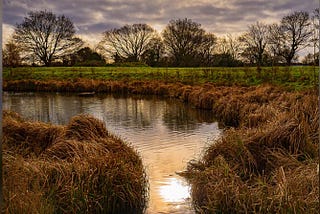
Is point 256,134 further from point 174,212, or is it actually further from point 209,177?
point 174,212

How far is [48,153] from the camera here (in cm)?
670

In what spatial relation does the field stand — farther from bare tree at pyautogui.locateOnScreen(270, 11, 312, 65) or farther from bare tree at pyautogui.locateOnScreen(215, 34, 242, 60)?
bare tree at pyautogui.locateOnScreen(215, 34, 242, 60)

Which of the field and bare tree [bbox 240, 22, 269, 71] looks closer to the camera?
the field

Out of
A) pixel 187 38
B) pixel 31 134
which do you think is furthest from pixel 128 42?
pixel 31 134

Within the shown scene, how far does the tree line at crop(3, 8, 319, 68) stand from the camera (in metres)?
22.0

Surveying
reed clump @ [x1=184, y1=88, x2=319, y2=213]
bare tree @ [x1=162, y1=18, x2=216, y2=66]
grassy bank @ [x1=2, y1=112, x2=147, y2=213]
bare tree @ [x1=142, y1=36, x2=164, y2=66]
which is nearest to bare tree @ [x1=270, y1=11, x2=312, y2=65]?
bare tree @ [x1=162, y1=18, x2=216, y2=66]

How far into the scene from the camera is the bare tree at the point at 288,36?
18.4 metres

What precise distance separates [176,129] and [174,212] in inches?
271

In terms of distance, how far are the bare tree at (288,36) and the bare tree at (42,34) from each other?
36.1 feet

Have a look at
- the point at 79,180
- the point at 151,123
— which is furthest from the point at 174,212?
the point at 151,123

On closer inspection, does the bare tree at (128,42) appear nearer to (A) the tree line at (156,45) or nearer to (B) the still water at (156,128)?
(A) the tree line at (156,45)

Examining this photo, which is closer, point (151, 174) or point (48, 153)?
point (48, 153)

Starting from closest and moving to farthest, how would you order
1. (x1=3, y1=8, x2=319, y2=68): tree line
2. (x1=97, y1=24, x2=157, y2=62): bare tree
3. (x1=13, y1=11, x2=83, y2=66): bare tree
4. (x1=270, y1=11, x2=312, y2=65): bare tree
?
(x1=270, y1=11, x2=312, y2=65): bare tree → (x1=3, y1=8, x2=319, y2=68): tree line → (x1=13, y1=11, x2=83, y2=66): bare tree → (x1=97, y1=24, x2=157, y2=62): bare tree

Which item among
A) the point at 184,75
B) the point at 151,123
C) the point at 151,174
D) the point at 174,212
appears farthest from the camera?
the point at 184,75
